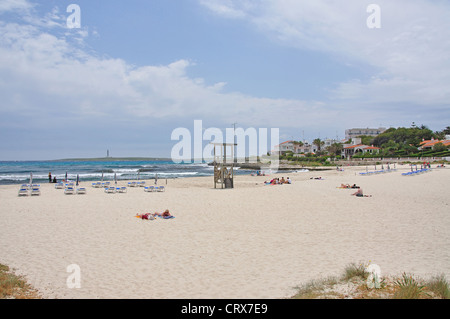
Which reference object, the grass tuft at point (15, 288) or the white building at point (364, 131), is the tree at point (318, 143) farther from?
the grass tuft at point (15, 288)

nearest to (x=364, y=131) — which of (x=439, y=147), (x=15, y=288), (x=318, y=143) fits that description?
(x=318, y=143)

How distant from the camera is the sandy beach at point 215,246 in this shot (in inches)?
193

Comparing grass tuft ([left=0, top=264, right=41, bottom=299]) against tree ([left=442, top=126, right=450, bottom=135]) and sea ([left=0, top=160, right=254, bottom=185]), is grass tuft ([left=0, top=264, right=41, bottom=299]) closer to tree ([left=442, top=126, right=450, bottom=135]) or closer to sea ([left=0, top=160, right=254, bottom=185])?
sea ([left=0, top=160, right=254, bottom=185])

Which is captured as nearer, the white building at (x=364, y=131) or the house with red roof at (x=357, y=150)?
the house with red roof at (x=357, y=150)

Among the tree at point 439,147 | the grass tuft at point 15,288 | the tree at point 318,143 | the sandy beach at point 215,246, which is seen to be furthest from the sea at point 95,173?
the tree at point 318,143

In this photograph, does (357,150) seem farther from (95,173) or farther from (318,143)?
(95,173)

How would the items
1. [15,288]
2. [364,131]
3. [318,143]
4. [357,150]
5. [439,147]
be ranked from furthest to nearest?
[364,131] → [318,143] → [357,150] → [439,147] → [15,288]

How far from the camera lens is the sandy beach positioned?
4902 mm

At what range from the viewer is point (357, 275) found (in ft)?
15.6

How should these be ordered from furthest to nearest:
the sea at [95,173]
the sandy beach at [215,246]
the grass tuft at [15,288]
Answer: the sea at [95,173] → the sandy beach at [215,246] → the grass tuft at [15,288]

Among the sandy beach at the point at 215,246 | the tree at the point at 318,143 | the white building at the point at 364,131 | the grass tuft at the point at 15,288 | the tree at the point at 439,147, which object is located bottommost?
the sandy beach at the point at 215,246

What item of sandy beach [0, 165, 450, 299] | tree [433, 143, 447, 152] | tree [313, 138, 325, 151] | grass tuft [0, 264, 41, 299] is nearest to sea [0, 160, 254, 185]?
sandy beach [0, 165, 450, 299]

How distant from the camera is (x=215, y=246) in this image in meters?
6.95

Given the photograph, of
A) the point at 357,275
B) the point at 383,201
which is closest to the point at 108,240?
the point at 357,275
